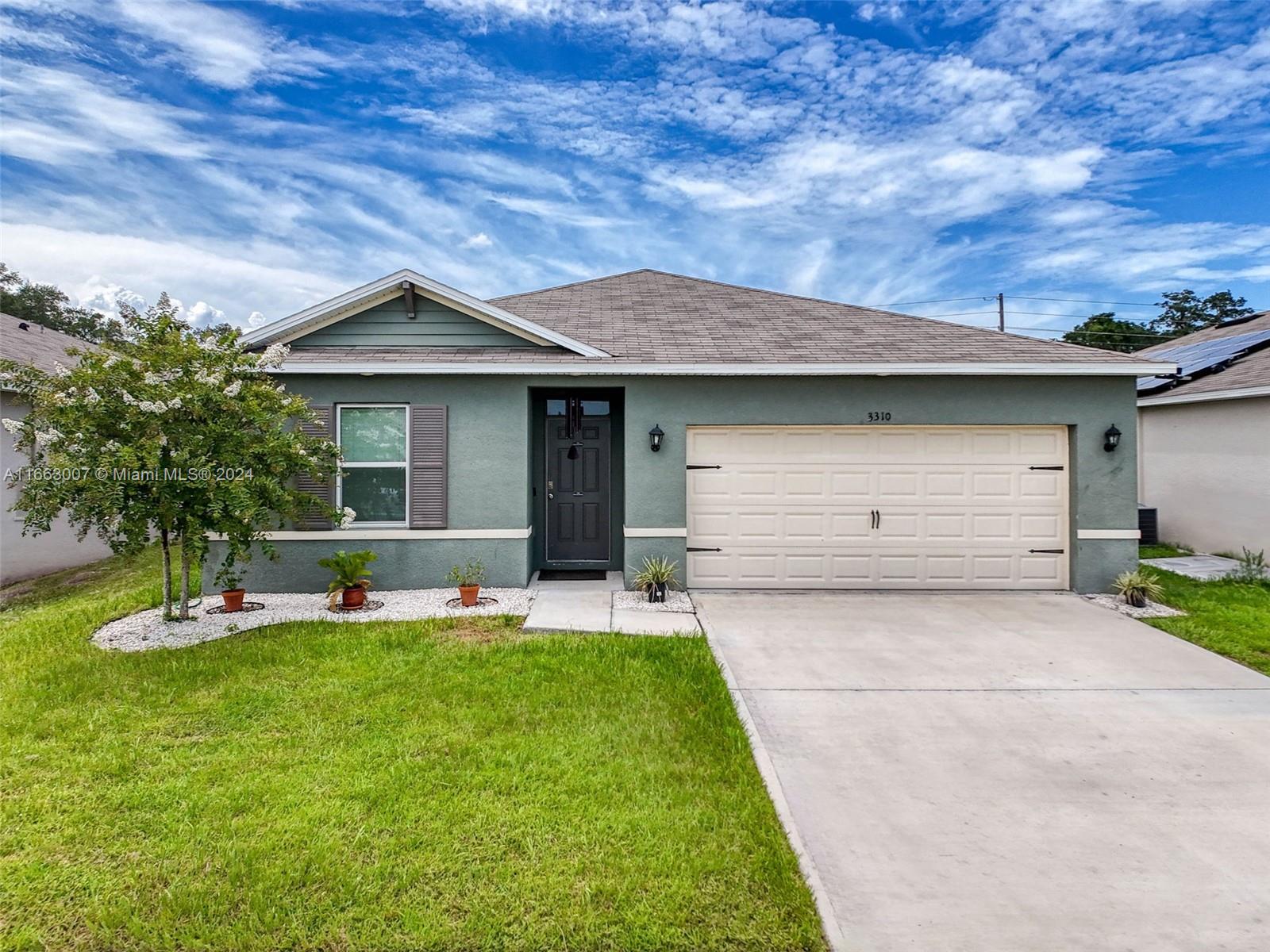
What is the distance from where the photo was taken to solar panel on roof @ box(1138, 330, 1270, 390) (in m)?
10.1

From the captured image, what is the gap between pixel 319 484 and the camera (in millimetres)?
7055

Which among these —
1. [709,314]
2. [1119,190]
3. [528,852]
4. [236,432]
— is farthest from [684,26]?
[1119,190]

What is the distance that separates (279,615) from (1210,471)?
44.6ft

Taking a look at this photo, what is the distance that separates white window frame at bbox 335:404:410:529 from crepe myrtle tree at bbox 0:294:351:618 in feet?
A: 3.86

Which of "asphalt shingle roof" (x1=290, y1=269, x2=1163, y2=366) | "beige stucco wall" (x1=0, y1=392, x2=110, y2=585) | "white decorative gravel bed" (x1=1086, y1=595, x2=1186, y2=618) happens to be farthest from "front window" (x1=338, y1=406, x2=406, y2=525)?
"white decorative gravel bed" (x1=1086, y1=595, x2=1186, y2=618)

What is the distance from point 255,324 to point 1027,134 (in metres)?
14.8

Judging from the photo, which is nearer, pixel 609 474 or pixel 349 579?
pixel 349 579

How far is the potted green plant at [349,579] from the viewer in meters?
6.50

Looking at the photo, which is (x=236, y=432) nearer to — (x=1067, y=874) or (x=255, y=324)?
(x=255, y=324)

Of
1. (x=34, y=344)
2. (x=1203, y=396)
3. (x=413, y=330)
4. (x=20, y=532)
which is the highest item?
(x=34, y=344)

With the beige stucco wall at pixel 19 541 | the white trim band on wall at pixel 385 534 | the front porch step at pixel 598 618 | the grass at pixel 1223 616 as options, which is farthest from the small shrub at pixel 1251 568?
the beige stucco wall at pixel 19 541

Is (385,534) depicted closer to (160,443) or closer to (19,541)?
(160,443)

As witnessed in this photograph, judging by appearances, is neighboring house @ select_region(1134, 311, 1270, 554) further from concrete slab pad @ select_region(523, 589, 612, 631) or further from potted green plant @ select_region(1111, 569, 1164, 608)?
concrete slab pad @ select_region(523, 589, 612, 631)

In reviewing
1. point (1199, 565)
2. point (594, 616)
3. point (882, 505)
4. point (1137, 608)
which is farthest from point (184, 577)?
point (1199, 565)
